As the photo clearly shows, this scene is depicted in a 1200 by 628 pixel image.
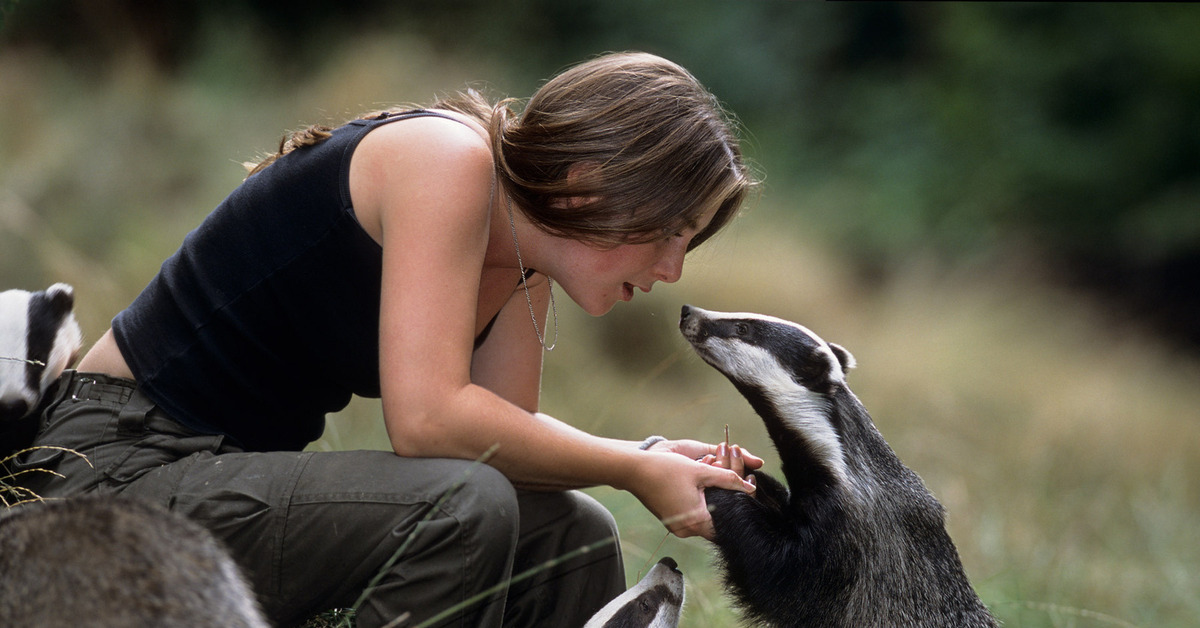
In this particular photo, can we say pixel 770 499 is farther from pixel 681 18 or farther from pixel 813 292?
pixel 681 18

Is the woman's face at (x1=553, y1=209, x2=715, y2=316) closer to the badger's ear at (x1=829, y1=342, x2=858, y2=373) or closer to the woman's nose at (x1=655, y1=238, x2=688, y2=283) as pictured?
the woman's nose at (x1=655, y1=238, x2=688, y2=283)

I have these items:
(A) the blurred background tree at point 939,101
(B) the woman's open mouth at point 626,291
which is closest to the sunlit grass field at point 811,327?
(A) the blurred background tree at point 939,101

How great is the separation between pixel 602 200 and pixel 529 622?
89 centimetres

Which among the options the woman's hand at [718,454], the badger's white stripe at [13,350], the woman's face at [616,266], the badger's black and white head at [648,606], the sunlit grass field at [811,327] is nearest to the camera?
the badger's white stripe at [13,350]

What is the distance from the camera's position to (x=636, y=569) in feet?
9.96

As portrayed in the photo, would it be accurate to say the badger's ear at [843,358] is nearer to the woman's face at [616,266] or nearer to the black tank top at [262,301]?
the woman's face at [616,266]

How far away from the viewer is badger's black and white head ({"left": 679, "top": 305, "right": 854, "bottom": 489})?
2.32m

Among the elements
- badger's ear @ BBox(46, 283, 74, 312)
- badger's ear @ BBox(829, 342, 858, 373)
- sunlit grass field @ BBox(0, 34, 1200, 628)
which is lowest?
sunlit grass field @ BBox(0, 34, 1200, 628)

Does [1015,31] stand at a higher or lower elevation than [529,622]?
higher

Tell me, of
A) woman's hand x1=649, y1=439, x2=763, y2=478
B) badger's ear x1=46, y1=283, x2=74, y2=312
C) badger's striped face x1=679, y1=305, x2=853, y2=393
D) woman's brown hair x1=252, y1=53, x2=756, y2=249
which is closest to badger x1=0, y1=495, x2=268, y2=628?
badger's ear x1=46, y1=283, x2=74, y2=312

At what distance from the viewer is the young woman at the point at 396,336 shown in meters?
1.67

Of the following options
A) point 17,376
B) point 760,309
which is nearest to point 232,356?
point 17,376

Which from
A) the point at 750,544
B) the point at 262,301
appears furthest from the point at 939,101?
the point at 262,301

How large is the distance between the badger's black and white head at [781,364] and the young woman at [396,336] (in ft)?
1.32
